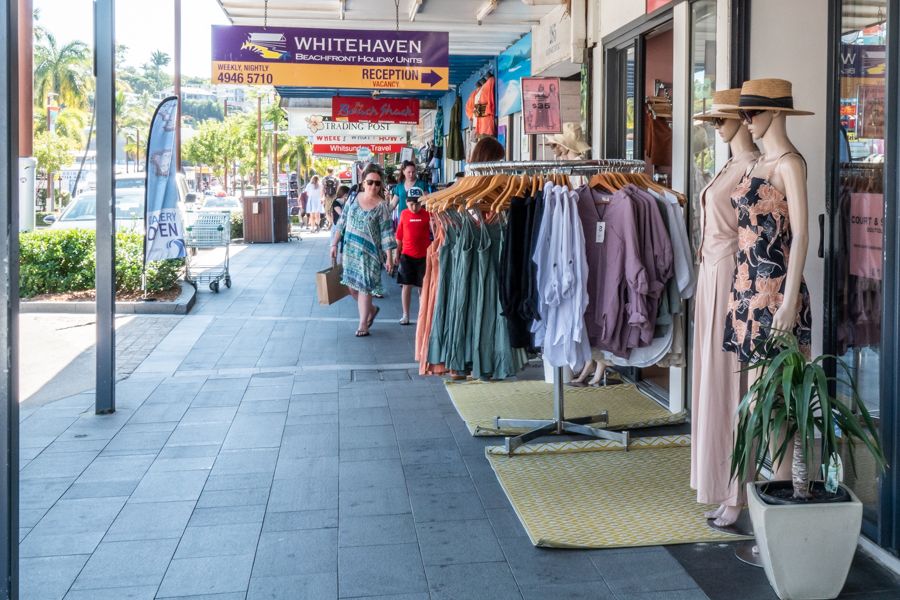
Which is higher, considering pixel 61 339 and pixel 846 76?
pixel 846 76

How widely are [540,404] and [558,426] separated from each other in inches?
38.9

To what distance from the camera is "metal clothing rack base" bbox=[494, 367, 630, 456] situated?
6.05m

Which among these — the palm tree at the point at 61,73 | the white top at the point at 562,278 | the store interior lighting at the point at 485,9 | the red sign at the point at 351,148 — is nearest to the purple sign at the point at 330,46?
the store interior lighting at the point at 485,9

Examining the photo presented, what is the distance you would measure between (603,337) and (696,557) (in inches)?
60.0

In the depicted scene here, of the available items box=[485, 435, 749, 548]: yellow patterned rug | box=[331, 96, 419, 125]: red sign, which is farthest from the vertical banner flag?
box=[331, 96, 419, 125]: red sign

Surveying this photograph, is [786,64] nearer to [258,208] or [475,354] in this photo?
[475,354]

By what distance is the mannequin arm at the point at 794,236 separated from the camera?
403cm

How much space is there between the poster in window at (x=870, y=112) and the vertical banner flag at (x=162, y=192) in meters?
6.88

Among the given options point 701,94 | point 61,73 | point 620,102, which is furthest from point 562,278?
point 61,73

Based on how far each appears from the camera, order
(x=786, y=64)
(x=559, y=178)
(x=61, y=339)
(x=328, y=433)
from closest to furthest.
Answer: (x=786, y=64) < (x=559, y=178) < (x=328, y=433) < (x=61, y=339)

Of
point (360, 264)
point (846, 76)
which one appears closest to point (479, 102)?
point (360, 264)

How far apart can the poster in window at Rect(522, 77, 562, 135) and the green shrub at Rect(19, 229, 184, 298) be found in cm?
544

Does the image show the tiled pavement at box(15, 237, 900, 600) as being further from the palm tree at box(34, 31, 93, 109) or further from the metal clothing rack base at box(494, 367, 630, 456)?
the palm tree at box(34, 31, 93, 109)

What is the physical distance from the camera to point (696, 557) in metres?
4.31
